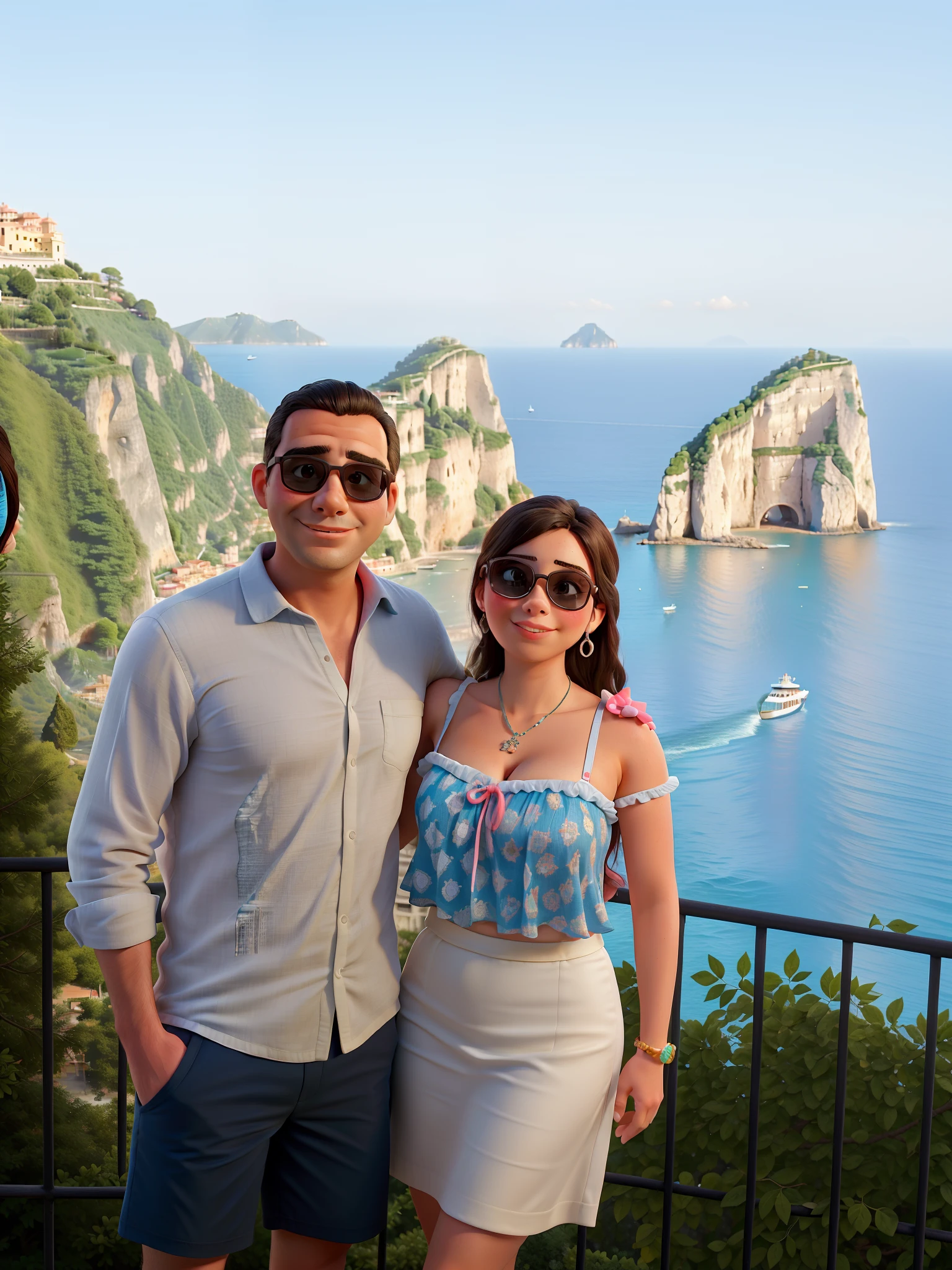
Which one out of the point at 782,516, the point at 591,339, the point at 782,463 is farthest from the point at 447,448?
the point at 591,339

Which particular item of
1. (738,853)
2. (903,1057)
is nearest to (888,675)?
(738,853)

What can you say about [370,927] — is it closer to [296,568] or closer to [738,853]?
[296,568]

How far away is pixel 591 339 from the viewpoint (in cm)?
13612

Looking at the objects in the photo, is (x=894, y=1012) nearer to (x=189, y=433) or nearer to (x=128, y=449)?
(x=128, y=449)

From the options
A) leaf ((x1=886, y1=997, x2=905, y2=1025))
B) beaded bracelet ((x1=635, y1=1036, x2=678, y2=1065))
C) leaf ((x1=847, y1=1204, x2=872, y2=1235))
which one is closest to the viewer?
beaded bracelet ((x1=635, y1=1036, x2=678, y2=1065))

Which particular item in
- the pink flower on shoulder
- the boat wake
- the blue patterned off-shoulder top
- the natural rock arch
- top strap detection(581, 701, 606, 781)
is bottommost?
the boat wake

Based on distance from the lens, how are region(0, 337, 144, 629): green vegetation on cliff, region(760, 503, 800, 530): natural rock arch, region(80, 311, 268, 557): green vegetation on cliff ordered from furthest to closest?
region(760, 503, 800, 530): natural rock arch
region(80, 311, 268, 557): green vegetation on cliff
region(0, 337, 144, 629): green vegetation on cliff

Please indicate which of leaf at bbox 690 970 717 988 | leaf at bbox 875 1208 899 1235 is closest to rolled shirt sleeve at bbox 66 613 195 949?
leaf at bbox 875 1208 899 1235

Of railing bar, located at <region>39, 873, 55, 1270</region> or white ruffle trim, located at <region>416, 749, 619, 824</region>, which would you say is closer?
white ruffle trim, located at <region>416, 749, 619, 824</region>

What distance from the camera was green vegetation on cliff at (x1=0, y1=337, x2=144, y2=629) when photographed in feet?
169

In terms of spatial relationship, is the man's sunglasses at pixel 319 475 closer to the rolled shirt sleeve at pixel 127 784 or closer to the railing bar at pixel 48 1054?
the rolled shirt sleeve at pixel 127 784

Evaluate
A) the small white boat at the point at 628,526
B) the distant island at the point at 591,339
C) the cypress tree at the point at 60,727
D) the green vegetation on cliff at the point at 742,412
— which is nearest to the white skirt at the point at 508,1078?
the cypress tree at the point at 60,727

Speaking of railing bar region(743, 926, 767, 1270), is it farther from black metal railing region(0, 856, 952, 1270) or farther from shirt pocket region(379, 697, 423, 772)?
shirt pocket region(379, 697, 423, 772)

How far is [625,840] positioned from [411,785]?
13.0 inches
